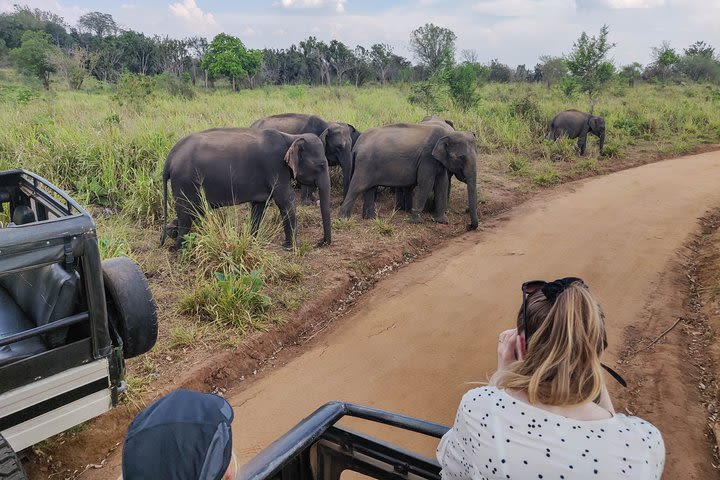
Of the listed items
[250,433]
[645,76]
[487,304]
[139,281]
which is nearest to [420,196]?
[487,304]

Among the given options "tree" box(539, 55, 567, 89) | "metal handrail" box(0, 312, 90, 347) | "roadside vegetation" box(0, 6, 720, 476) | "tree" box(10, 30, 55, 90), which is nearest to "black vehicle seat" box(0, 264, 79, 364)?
"metal handrail" box(0, 312, 90, 347)

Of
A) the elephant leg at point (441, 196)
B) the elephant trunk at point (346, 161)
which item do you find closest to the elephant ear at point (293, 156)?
the elephant trunk at point (346, 161)

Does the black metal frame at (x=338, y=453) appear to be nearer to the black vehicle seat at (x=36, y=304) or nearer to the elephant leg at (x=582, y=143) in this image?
the black vehicle seat at (x=36, y=304)

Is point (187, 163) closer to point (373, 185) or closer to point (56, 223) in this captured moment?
point (373, 185)

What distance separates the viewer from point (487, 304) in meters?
5.83

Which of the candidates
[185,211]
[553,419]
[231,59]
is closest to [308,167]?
[185,211]

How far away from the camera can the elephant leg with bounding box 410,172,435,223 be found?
28.1 ft

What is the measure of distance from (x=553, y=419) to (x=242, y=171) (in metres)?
5.75

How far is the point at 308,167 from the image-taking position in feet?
23.3

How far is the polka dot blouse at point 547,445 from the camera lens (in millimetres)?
1613

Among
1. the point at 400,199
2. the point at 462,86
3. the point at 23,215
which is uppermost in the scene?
the point at 462,86

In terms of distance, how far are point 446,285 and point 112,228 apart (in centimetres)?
402

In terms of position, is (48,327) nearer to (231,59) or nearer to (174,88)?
(174,88)

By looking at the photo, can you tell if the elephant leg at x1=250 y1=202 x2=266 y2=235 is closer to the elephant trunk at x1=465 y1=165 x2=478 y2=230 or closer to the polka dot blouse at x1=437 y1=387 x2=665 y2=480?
the elephant trunk at x1=465 y1=165 x2=478 y2=230
